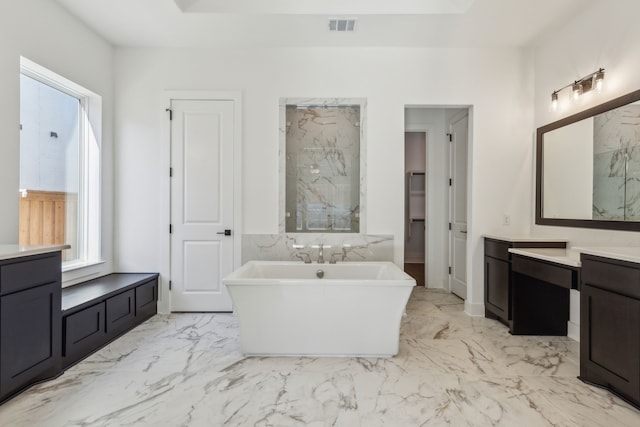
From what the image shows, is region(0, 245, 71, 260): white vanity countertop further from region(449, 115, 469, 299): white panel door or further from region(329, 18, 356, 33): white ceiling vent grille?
region(449, 115, 469, 299): white panel door

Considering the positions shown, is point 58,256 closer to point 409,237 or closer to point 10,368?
point 10,368

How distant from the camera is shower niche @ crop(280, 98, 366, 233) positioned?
3590 mm

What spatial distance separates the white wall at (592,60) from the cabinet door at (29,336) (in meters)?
3.98

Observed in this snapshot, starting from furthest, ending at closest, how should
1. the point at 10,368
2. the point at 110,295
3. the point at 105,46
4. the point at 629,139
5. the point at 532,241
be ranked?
the point at 105,46 → the point at 532,241 → the point at 110,295 → the point at 629,139 → the point at 10,368

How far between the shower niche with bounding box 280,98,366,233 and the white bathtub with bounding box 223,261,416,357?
1.17 meters

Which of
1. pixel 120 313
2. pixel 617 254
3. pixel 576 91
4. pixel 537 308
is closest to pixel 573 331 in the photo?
pixel 537 308

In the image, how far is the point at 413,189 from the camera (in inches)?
248

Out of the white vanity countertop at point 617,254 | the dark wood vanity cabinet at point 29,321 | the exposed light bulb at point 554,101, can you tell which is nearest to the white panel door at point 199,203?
the dark wood vanity cabinet at point 29,321

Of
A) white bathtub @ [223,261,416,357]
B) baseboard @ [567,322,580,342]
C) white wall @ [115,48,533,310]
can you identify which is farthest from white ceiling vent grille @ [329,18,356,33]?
baseboard @ [567,322,580,342]

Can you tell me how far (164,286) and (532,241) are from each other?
3683 millimetres

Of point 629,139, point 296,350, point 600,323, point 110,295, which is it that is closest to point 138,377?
point 110,295

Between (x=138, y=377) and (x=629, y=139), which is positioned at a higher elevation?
(x=629, y=139)

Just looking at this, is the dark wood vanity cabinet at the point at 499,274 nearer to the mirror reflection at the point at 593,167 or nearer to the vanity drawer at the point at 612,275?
the mirror reflection at the point at 593,167

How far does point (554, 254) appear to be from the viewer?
2770 mm
